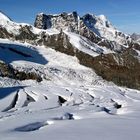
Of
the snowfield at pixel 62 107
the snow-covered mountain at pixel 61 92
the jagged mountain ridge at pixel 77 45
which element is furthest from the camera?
the jagged mountain ridge at pixel 77 45

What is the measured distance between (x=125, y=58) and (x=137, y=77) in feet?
78.6

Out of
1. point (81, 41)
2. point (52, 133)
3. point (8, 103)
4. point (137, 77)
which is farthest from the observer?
point (81, 41)

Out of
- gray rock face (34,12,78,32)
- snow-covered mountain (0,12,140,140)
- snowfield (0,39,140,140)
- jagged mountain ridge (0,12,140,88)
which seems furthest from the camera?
gray rock face (34,12,78,32)

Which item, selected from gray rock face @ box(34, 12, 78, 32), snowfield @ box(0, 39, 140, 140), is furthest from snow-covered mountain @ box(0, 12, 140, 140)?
gray rock face @ box(34, 12, 78, 32)

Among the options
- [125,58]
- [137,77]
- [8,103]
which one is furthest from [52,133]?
[125,58]

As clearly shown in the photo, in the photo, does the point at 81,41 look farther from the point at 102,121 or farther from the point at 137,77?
the point at 102,121

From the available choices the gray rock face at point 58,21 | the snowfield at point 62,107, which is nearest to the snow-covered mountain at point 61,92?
the snowfield at point 62,107

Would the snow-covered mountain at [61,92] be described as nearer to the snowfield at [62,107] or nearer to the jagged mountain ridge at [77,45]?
the snowfield at [62,107]

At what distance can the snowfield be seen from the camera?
12.8 meters

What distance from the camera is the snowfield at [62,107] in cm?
1283

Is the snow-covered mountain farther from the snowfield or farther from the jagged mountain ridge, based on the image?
the jagged mountain ridge

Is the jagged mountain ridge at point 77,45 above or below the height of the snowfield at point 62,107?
above

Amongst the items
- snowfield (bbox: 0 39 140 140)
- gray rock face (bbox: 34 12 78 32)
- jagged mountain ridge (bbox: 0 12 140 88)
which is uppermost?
gray rock face (bbox: 34 12 78 32)

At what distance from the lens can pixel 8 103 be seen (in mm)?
25250
